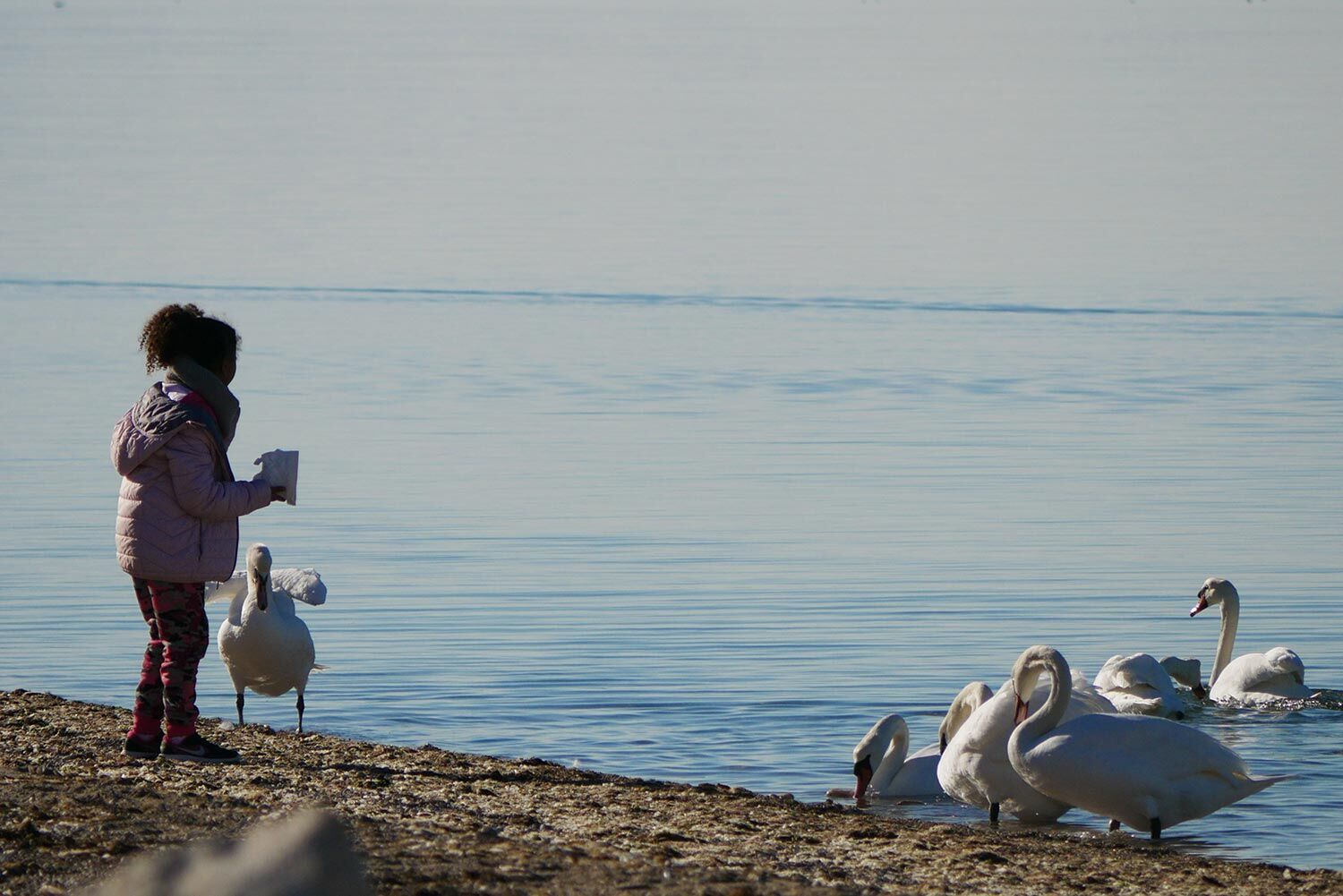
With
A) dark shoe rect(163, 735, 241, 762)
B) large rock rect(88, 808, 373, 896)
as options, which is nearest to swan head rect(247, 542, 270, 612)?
dark shoe rect(163, 735, 241, 762)

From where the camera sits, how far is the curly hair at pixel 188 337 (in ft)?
28.0

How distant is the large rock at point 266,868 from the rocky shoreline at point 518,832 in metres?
1.85

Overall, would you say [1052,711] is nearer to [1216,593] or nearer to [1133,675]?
[1133,675]

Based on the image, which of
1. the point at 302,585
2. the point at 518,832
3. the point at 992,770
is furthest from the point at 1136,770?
the point at 302,585

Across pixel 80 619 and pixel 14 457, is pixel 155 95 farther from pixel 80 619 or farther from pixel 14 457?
pixel 80 619

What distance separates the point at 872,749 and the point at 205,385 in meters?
3.62

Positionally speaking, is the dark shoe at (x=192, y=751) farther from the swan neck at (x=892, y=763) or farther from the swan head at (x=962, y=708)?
the swan head at (x=962, y=708)

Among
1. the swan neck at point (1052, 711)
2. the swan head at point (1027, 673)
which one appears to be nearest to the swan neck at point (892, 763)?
the swan head at point (1027, 673)

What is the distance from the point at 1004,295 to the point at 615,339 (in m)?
7.32

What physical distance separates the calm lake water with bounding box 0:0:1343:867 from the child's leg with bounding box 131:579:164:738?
2.67m

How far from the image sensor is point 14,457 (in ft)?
69.5

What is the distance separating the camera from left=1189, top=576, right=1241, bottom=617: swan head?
14.2 metres

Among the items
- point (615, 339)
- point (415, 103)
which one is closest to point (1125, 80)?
point (415, 103)

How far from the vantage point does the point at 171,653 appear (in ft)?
28.4
